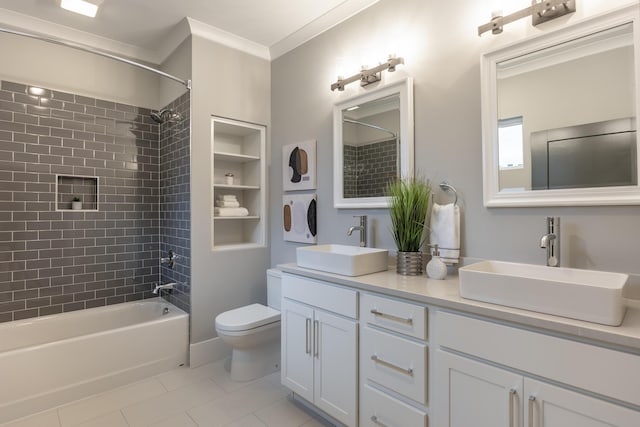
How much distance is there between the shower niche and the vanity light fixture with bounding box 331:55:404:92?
104 centimetres

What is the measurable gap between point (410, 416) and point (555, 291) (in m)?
0.83

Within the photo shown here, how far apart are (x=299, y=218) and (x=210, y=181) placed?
836mm

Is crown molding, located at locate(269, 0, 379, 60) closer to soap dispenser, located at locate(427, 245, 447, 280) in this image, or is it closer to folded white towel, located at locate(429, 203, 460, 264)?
folded white towel, located at locate(429, 203, 460, 264)

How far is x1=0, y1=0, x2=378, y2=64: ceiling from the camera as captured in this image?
244cm

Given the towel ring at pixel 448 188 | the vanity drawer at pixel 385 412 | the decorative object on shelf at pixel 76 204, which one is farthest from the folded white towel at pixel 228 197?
the vanity drawer at pixel 385 412

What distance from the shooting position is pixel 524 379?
44.1 inches

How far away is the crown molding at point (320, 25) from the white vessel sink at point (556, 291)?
2.00 metres

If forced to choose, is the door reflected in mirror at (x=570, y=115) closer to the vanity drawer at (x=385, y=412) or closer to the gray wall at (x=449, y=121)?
the gray wall at (x=449, y=121)

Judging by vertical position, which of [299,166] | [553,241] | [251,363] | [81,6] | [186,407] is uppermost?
[81,6]

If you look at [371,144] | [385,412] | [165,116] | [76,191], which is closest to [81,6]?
[165,116]

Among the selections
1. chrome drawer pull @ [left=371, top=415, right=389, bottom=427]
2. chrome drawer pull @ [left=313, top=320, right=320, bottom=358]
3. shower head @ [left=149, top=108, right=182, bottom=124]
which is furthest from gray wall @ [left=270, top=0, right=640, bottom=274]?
shower head @ [left=149, top=108, right=182, bottom=124]

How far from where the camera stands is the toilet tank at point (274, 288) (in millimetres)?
2758

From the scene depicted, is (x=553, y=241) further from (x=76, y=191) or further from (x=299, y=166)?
(x=76, y=191)

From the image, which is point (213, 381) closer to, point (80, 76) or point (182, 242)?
point (182, 242)
